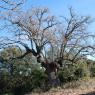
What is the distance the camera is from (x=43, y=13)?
112 feet

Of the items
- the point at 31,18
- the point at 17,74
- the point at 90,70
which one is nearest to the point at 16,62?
the point at 17,74

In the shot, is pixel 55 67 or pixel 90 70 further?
pixel 90 70

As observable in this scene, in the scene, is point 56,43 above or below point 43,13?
below

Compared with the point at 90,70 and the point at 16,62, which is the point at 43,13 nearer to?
the point at 16,62

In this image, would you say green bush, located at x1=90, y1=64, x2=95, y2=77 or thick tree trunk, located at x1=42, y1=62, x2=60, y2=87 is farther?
green bush, located at x1=90, y1=64, x2=95, y2=77

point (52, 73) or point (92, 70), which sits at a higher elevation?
point (92, 70)

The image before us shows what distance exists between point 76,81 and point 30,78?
18.3 feet

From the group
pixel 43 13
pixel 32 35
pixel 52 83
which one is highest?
pixel 43 13

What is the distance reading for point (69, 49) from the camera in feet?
115

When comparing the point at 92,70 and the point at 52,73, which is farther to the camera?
the point at 92,70

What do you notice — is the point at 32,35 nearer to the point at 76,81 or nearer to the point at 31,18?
the point at 31,18

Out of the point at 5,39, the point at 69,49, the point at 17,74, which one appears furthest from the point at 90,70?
the point at 5,39

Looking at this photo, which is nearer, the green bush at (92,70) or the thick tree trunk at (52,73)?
the thick tree trunk at (52,73)

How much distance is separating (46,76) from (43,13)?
686 centimetres
